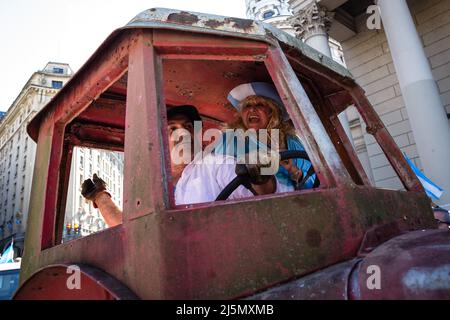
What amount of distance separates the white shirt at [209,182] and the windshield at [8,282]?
8186 millimetres

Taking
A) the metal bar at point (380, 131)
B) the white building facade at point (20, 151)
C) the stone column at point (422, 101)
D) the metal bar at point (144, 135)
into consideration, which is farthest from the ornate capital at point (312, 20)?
the white building facade at point (20, 151)

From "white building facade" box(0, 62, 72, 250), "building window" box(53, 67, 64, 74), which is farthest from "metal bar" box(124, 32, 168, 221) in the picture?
"building window" box(53, 67, 64, 74)

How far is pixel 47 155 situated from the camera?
1691 millimetres

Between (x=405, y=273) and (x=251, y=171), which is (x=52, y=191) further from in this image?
(x=405, y=273)

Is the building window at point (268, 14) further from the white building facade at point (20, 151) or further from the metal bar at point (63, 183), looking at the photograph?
the metal bar at point (63, 183)

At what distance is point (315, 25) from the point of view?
9.20 meters

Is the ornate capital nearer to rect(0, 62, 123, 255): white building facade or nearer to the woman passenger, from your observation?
the woman passenger

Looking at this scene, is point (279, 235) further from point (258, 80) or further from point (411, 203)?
point (258, 80)

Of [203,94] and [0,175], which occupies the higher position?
[0,175]

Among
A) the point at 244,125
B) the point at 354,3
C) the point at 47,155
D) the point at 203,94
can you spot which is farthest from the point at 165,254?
the point at 354,3

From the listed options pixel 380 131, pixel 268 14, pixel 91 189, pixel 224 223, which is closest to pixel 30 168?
pixel 91 189

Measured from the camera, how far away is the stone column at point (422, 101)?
6.50m

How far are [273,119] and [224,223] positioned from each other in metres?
1.29
